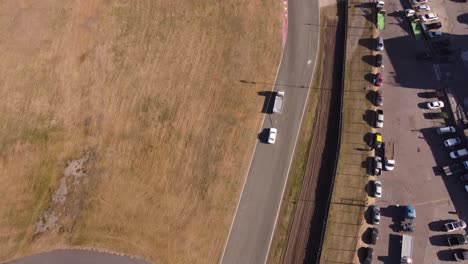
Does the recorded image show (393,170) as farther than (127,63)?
No

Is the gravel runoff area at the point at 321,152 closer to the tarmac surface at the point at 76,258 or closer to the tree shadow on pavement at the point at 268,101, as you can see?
the tree shadow on pavement at the point at 268,101

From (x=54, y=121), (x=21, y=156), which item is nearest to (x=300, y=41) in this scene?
(x=54, y=121)

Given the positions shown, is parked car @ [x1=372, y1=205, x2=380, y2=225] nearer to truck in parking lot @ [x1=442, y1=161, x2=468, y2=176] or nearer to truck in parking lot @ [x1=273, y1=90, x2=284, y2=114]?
truck in parking lot @ [x1=442, y1=161, x2=468, y2=176]

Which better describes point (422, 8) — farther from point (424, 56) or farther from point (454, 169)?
point (454, 169)

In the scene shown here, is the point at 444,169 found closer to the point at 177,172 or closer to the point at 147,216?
the point at 177,172

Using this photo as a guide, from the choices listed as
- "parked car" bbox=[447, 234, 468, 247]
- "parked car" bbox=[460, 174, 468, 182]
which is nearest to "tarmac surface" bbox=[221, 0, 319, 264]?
"parked car" bbox=[447, 234, 468, 247]

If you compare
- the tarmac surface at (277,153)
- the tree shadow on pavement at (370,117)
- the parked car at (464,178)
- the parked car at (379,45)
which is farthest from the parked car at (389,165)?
the parked car at (379,45)

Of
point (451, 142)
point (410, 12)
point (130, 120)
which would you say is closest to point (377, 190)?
point (451, 142)
